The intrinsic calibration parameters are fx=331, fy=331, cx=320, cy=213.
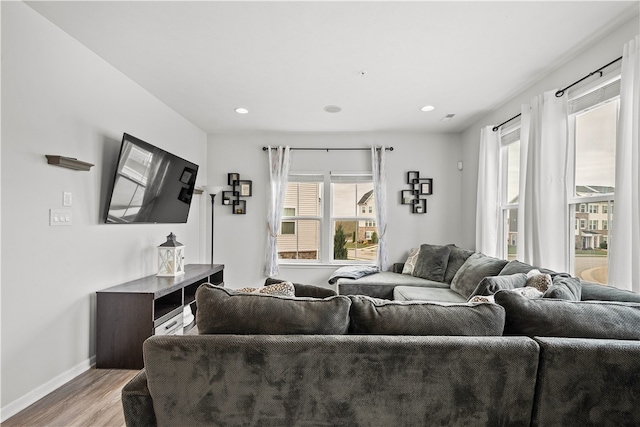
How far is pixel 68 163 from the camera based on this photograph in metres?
2.30

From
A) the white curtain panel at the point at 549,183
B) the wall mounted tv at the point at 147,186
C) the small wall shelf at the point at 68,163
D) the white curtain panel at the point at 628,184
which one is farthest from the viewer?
the wall mounted tv at the point at 147,186

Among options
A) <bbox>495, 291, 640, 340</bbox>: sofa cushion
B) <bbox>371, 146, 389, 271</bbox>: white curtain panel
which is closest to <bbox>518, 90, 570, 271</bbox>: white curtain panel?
<bbox>495, 291, 640, 340</bbox>: sofa cushion

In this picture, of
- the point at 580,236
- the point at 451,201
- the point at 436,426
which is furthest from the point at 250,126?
the point at 436,426

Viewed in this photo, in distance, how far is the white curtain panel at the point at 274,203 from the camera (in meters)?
4.86

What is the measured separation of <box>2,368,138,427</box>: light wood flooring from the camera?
1.93 metres

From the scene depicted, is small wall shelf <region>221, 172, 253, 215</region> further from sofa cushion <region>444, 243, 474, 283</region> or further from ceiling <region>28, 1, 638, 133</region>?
sofa cushion <region>444, 243, 474, 283</region>

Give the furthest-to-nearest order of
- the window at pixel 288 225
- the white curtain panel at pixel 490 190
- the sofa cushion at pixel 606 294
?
the window at pixel 288 225 < the white curtain panel at pixel 490 190 < the sofa cushion at pixel 606 294

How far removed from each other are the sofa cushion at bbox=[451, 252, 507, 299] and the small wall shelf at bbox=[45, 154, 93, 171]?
347 centimetres

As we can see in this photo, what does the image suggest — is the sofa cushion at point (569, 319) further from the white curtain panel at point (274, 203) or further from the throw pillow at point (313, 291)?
the white curtain panel at point (274, 203)

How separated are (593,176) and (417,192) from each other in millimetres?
2478

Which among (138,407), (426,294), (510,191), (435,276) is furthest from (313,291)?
(510,191)

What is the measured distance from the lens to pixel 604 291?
193cm

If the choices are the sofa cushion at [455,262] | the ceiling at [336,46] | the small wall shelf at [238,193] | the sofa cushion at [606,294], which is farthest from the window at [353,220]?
the sofa cushion at [606,294]

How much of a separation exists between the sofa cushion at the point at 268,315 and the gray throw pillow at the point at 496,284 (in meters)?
1.05
